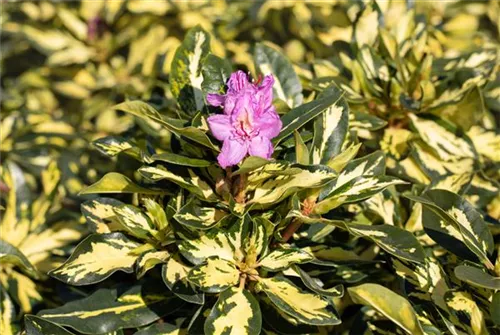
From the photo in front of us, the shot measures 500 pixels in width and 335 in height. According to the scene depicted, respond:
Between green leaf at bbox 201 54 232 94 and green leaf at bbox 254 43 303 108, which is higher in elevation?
green leaf at bbox 201 54 232 94

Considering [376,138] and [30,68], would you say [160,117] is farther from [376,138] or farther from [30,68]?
[30,68]

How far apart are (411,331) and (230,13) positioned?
4.83 feet

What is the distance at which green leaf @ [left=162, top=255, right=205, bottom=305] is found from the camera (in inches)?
40.5

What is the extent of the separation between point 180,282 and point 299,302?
0.18m

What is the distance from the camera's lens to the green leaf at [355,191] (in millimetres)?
1051

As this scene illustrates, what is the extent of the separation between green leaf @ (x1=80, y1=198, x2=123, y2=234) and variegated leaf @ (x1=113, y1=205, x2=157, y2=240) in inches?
2.1

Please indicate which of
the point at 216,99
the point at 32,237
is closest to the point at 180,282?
the point at 216,99

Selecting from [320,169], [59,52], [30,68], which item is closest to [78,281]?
[320,169]

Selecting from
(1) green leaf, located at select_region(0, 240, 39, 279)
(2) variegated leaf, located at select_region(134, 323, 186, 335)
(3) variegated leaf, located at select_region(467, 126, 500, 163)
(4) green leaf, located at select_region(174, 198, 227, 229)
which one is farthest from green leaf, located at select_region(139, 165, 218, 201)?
(3) variegated leaf, located at select_region(467, 126, 500, 163)

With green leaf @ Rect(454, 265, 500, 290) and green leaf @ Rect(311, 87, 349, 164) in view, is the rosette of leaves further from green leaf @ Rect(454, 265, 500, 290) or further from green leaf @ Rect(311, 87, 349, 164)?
green leaf @ Rect(454, 265, 500, 290)

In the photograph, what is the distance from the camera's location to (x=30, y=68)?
2.50 m

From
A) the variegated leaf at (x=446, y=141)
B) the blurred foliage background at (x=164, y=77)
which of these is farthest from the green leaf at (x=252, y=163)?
the variegated leaf at (x=446, y=141)

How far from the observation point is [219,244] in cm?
105

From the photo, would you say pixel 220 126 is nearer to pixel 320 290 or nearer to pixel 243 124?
pixel 243 124
